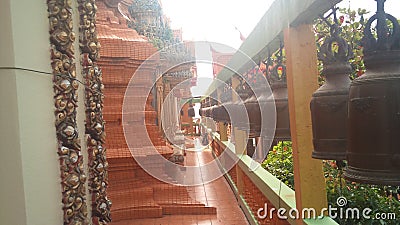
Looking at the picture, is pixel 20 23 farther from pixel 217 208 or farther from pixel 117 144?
pixel 217 208

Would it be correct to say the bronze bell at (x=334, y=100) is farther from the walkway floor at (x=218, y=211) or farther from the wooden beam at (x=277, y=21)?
the walkway floor at (x=218, y=211)

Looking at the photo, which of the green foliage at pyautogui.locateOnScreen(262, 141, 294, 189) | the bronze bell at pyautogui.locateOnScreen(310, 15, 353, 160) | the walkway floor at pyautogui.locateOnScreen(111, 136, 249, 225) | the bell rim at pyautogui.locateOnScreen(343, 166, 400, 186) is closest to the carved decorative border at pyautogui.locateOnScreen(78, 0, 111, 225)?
the bell rim at pyautogui.locateOnScreen(343, 166, 400, 186)

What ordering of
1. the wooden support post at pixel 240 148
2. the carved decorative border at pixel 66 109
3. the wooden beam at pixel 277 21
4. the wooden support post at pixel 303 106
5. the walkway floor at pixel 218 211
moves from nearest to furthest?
1. the carved decorative border at pixel 66 109
2. the wooden beam at pixel 277 21
3. the wooden support post at pixel 303 106
4. the walkway floor at pixel 218 211
5. the wooden support post at pixel 240 148

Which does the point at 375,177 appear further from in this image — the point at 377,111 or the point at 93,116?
the point at 93,116

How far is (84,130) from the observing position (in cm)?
104

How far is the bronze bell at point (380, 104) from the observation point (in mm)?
1024

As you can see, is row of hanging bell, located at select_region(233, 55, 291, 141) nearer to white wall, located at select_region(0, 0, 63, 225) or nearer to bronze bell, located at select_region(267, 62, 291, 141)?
bronze bell, located at select_region(267, 62, 291, 141)

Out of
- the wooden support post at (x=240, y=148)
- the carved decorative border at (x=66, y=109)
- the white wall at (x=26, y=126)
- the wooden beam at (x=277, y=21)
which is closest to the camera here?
the white wall at (x=26, y=126)

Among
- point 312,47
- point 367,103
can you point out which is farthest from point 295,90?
point 367,103

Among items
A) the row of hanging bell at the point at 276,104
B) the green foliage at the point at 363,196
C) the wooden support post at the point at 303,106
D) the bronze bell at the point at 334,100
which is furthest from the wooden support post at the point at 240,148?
the bronze bell at the point at 334,100

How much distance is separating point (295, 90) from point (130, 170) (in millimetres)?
3169

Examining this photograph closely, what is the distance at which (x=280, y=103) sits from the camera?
232 centimetres

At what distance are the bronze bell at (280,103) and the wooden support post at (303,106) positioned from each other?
38 millimetres

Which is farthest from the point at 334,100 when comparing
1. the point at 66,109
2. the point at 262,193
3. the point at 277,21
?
the point at 262,193
